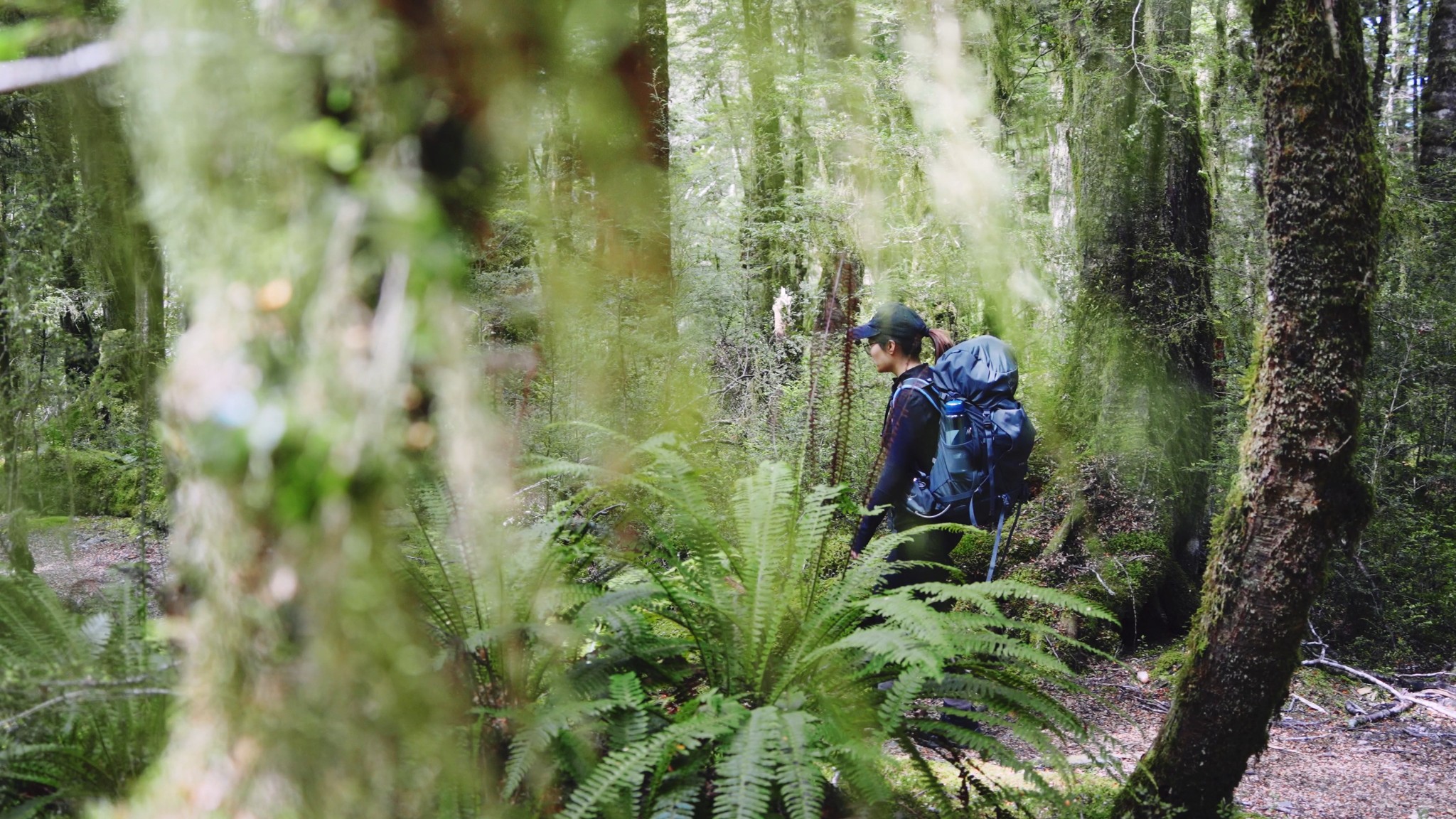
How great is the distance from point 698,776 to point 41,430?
365 cm

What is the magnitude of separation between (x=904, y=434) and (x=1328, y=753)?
2.63 metres

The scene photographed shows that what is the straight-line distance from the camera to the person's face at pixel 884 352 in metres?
3.81

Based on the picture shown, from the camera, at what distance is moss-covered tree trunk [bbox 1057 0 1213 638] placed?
18.7 ft

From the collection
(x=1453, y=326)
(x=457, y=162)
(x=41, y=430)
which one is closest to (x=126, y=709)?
(x=457, y=162)

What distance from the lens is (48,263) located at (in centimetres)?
348

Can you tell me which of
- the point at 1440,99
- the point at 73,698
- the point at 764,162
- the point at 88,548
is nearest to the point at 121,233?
the point at 73,698

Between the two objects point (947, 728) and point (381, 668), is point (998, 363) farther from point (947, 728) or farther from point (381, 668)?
point (381, 668)

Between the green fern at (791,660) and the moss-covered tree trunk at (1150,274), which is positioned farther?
the moss-covered tree trunk at (1150,274)

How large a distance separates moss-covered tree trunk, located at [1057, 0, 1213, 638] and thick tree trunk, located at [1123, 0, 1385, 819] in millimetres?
3325

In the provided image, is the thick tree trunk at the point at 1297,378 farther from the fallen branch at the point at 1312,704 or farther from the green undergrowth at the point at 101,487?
the green undergrowth at the point at 101,487

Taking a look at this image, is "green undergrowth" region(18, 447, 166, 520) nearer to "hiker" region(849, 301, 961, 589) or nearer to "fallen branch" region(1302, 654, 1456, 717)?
"hiker" region(849, 301, 961, 589)

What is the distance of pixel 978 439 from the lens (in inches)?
140

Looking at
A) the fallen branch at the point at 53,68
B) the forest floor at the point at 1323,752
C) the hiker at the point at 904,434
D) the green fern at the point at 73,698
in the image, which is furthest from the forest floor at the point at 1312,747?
the fallen branch at the point at 53,68

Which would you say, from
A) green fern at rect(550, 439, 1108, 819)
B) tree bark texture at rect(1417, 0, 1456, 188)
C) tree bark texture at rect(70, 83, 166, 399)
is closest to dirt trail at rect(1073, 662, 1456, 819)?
green fern at rect(550, 439, 1108, 819)
